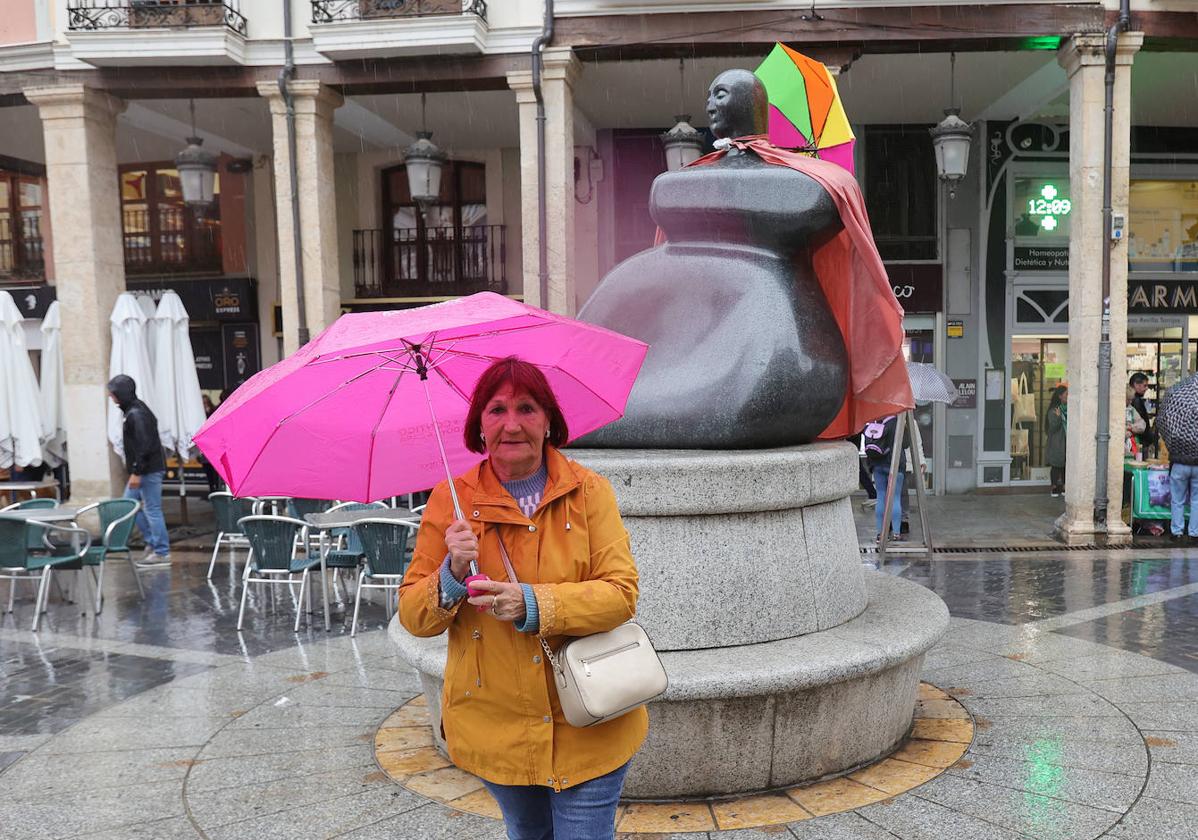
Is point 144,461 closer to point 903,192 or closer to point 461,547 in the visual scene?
point 461,547

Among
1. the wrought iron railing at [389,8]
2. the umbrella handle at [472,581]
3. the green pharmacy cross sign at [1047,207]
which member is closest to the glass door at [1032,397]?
the green pharmacy cross sign at [1047,207]

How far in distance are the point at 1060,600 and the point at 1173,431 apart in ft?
12.2

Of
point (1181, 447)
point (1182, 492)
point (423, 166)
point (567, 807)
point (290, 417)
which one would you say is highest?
point (423, 166)

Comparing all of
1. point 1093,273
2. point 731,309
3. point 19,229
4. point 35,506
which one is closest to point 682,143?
point 1093,273

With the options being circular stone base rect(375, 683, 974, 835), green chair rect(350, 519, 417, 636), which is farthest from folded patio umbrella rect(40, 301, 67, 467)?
circular stone base rect(375, 683, 974, 835)

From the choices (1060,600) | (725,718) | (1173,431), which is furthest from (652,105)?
(725,718)

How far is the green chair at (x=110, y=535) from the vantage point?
801cm

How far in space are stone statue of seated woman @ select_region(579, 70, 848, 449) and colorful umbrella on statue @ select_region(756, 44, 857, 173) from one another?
2.01 ft

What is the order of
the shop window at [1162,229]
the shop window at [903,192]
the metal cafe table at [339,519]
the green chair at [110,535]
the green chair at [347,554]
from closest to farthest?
1. the metal cafe table at [339,519]
2. the green chair at [347,554]
3. the green chair at [110,535]
4. the shop window at [903,192]
5. the shop window at [1162,229]

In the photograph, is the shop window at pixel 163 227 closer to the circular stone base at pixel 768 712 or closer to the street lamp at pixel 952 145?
the street lamp at pixel 952 145

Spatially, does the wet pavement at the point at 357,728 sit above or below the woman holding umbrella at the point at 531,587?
below

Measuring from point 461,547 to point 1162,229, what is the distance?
16020 mm

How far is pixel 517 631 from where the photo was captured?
2.30 metres

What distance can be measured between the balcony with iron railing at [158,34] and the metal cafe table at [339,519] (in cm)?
633
